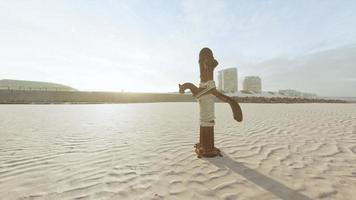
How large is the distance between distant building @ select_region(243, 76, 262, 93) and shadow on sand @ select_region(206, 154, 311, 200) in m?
79.7

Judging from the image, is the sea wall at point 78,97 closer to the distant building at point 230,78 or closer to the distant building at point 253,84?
the distant building at point 230,78

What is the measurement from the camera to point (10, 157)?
4227mm

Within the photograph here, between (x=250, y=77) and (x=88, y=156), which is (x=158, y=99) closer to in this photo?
(x=88, y=156)

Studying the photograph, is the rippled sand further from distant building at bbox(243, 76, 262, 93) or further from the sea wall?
distant building at bbox(243, 76, 262, 93)

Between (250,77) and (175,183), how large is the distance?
83669 mm

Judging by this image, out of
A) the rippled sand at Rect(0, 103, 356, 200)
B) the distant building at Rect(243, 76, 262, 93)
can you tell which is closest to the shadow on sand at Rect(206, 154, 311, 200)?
the rippled sand at Rect(0, 103, 356, 200)

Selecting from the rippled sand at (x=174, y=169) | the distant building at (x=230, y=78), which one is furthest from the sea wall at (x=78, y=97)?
the distant building at (x=230, y=78)

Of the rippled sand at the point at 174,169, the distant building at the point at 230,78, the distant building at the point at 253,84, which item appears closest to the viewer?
the rippled sand at the point at 174,169

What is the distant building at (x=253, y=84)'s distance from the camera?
78875 millimetres

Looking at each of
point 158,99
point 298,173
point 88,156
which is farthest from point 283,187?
point 158,99

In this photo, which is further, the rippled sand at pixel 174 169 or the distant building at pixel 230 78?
the distant building at pixel 230 78

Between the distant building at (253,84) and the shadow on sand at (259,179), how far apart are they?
79.7 metres

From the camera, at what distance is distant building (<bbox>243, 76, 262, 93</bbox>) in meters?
78.9

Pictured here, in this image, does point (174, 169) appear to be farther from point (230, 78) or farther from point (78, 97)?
point (230, 78)
